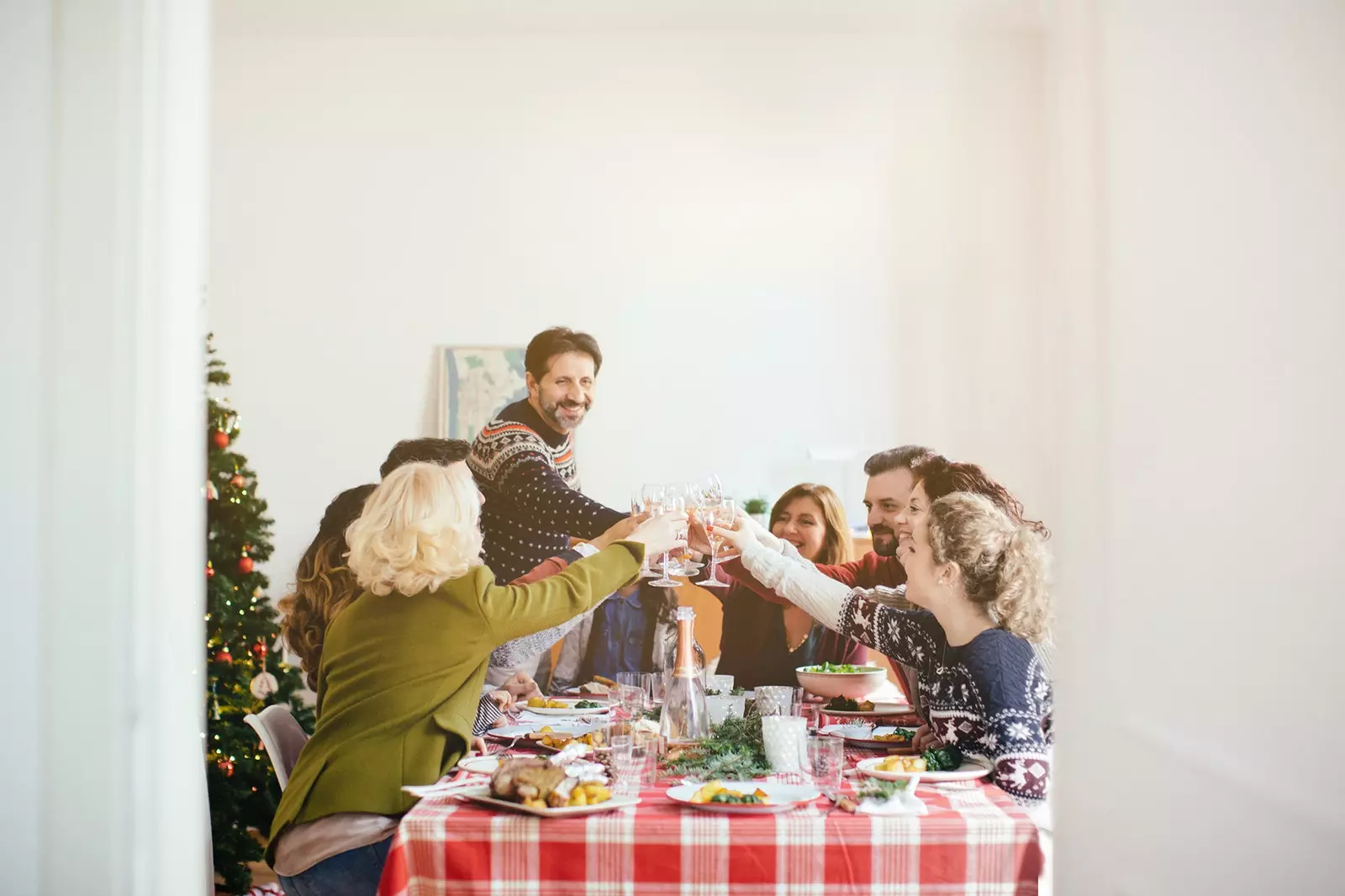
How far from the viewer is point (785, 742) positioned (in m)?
2.08

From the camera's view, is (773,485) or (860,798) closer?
(860,798)

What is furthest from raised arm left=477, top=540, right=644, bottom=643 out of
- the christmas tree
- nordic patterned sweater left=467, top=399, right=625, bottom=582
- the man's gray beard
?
the christmas tree

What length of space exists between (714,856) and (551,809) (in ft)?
0.91

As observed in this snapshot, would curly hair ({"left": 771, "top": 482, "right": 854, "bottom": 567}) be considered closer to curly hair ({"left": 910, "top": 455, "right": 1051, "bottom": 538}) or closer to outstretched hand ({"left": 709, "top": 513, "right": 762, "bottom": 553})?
outstretched hand ({"left": 709, "top": 513, "right": 762, "bottom": 553})

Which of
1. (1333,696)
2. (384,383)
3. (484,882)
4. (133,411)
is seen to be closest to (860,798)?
(484,882)

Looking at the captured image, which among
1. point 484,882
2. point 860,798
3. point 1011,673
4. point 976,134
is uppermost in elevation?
point 976,134

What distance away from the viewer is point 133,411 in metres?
1.63

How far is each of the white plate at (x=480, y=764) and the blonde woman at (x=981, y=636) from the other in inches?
35.4

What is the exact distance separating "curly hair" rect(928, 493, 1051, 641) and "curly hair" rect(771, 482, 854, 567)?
0.99 meters

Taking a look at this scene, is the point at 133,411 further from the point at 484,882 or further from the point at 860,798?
the point at 860,798

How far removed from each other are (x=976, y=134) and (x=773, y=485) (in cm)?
136

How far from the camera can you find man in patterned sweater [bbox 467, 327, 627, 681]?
134 inches

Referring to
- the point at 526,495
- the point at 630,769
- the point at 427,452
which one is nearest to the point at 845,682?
the point at 630,769

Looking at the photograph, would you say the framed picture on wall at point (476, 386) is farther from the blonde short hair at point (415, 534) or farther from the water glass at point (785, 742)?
the water glass at point (785, 742)
